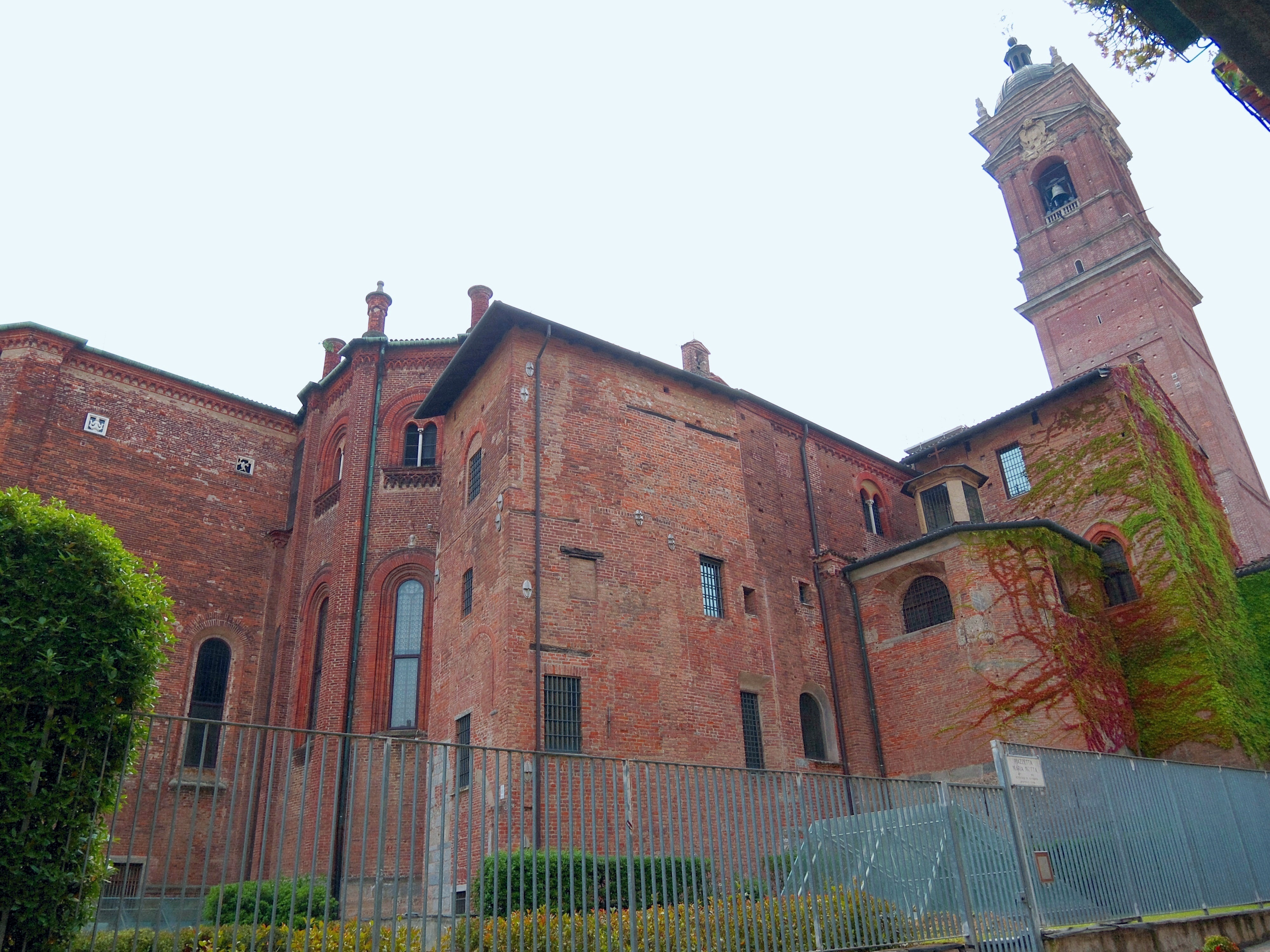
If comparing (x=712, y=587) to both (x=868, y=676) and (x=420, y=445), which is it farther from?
(x=420, y=445)

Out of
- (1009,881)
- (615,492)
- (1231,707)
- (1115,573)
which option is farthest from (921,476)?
(1009,881)

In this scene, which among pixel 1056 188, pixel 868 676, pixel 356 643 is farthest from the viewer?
pixel 1056 188

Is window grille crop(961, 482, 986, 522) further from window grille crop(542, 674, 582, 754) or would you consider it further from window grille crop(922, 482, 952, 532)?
window grille crop(542, 674, 582, 754)

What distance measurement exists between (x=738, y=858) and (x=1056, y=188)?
37.5m

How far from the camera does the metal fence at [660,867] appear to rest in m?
6.40

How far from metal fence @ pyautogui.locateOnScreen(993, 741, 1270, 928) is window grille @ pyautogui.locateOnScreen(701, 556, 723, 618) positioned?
842cm

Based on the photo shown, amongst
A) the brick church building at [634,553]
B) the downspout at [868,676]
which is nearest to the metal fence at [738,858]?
the brick church building at [634,553]

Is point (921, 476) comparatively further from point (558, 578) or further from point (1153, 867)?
point (1153, 867)

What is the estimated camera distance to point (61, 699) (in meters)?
5.80

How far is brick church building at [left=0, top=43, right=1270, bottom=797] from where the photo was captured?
17.5 m

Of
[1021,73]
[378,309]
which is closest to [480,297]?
[378,309]

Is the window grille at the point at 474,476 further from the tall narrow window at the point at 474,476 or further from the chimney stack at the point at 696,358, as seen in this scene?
the chimney stack at the point at 696,358

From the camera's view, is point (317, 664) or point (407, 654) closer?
point (407, 654)

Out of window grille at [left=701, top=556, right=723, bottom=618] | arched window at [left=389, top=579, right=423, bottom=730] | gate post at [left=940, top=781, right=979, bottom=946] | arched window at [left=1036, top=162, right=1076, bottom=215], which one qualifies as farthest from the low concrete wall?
arched window at [left=1036, top=162, right=1076, bottom=215]
